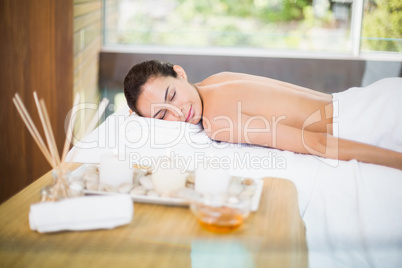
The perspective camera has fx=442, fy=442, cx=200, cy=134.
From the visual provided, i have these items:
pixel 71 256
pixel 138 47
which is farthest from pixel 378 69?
pixel 71 256

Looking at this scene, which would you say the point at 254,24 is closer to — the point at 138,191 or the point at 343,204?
the point at 343,204

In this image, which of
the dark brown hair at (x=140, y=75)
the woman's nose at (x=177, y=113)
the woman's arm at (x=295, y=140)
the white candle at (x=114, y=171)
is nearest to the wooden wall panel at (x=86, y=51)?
the dark brown hair at (x=140, y=75)

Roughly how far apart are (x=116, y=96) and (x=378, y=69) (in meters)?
2.09

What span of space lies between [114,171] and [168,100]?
26.4 inches

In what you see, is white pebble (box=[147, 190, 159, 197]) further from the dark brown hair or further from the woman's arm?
the dark brown hair

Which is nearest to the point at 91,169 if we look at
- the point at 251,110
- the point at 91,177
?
the point at 91,177

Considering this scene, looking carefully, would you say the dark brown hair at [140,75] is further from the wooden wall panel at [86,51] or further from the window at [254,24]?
the window at [254,24]

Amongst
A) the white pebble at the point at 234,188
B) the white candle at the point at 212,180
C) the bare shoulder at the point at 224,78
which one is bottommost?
the white pebble at the point at 234,188

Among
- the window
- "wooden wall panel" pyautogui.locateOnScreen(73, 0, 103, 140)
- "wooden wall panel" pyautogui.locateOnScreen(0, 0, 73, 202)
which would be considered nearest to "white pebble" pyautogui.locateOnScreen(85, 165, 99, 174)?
"wooden wall panel" pyautogui.locateOnScreen(0, 0, 73, 202)

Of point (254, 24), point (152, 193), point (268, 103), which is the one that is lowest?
point (152, 193)

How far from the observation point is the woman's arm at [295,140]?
155 centimetres

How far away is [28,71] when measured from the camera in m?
2.38

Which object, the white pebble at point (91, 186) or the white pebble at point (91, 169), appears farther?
the white pebble at point (91, 169)

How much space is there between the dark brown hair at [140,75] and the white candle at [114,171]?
2.18 ft
